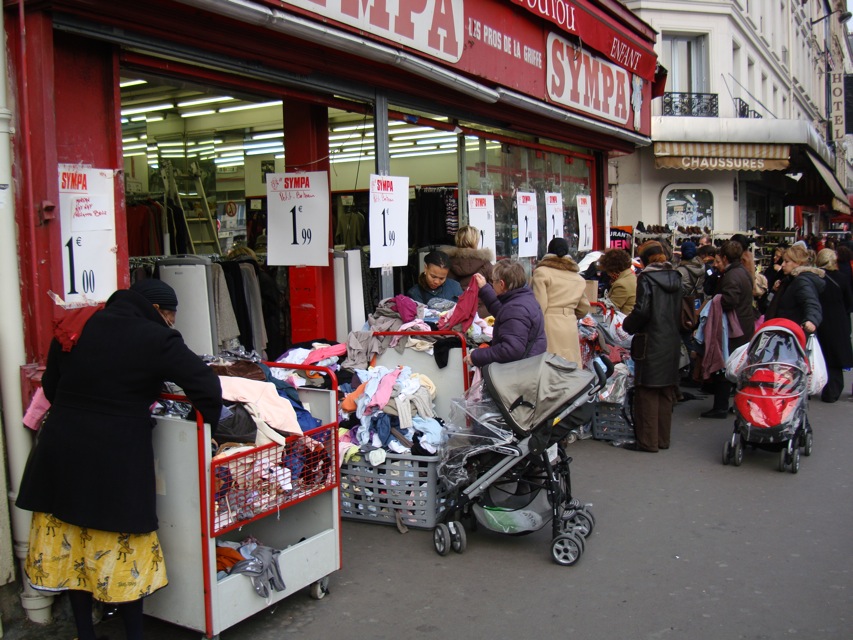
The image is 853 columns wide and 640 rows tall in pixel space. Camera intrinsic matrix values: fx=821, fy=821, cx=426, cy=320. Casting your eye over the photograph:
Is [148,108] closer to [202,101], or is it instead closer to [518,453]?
[202,101]

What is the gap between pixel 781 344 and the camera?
23.5ft

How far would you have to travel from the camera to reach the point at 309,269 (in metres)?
7.52

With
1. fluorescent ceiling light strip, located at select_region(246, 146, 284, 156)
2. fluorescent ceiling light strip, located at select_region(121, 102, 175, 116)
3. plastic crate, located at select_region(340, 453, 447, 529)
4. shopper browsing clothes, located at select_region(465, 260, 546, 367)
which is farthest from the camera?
fluorescent ceiling light strip, located at select_region(246, 146, 284, 156)

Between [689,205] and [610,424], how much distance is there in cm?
1518

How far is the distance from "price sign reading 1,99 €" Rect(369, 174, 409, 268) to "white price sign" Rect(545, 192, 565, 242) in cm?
→ 427

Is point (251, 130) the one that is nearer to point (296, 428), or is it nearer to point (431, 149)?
point (431, 149)

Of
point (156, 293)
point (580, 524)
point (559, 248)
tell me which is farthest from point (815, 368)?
point (156, 293)

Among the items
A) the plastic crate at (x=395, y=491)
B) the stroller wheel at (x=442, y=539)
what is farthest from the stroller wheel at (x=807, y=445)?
the stroller wheel at (x=442, y=539)

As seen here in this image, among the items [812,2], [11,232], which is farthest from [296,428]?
[812,2]

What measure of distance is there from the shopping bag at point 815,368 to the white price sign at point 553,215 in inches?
167

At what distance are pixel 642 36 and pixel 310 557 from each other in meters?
10.9

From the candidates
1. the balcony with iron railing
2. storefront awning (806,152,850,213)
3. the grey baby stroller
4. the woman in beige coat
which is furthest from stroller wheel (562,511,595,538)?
the balcony with iron railing

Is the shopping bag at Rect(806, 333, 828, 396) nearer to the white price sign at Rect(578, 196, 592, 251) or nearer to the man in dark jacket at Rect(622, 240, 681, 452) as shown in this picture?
the man in dark jacket at Rect(622, 240, 681, 452)

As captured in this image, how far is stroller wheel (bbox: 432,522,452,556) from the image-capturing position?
523 cm
